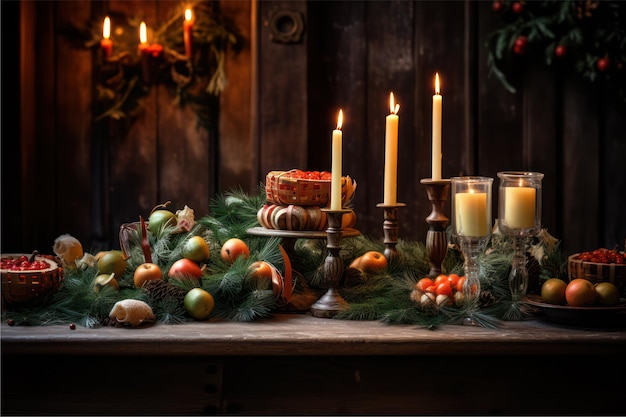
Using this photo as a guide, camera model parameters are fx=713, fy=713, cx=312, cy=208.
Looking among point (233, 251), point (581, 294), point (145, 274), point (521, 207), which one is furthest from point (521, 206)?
point (145, 274)

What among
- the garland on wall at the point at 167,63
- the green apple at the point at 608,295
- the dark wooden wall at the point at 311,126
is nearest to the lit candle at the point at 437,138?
the green apple at the point at 608,295

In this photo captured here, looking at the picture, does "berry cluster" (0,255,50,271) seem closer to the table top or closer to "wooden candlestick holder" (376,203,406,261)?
the table top

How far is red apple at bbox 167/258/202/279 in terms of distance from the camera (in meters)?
1.37

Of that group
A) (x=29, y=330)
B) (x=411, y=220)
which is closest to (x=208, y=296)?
(x=29, y=330)

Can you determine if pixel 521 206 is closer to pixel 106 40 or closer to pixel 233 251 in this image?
pixel 233 251

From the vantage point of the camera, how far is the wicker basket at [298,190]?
4.68 ft

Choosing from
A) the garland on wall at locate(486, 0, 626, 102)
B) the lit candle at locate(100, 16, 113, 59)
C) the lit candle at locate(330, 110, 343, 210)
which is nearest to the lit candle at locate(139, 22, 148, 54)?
the lit candle at locate(100, 16, 113, 59)

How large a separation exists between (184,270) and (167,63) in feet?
6.53

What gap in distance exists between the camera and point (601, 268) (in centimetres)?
136

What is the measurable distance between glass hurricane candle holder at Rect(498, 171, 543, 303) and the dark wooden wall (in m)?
1.76

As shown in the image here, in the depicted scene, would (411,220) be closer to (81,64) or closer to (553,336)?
(81,64)

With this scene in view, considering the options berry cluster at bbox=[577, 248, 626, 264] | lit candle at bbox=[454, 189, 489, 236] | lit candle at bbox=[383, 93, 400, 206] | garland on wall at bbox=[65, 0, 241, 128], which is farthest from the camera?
garland on wall at bbox=[65, 0, 241, 128]

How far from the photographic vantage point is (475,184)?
129 centimetres

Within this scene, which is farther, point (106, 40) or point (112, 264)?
point (106, 40)
